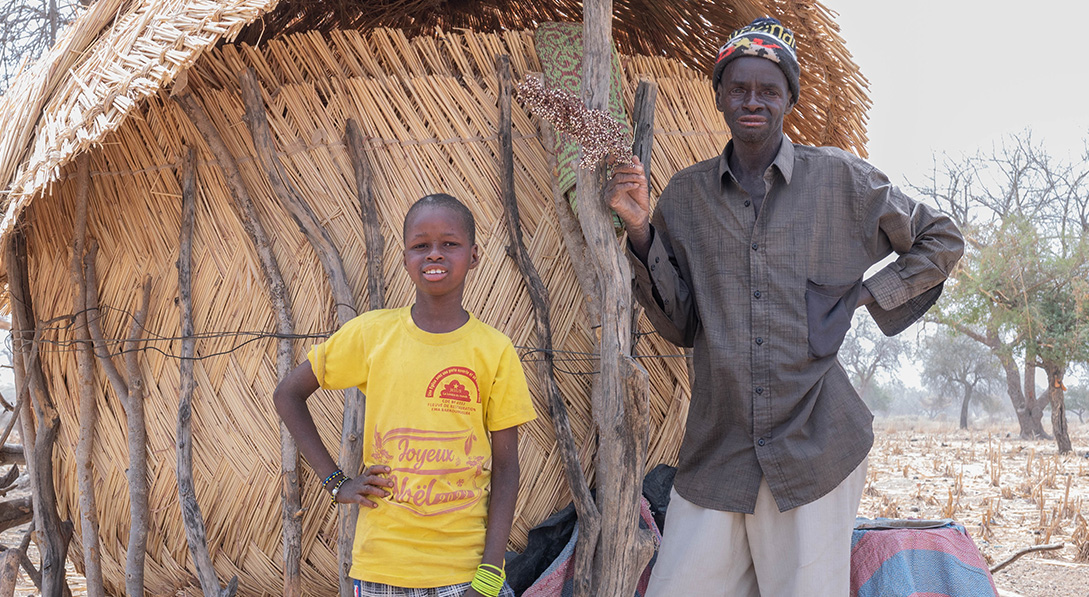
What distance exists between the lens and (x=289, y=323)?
8.83 feet

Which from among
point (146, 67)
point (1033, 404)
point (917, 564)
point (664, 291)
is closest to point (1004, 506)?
point (917, 564)

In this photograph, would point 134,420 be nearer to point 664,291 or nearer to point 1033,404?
point 664,291

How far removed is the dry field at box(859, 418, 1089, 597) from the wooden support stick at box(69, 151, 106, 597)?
3.92 m

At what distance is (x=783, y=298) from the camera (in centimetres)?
219

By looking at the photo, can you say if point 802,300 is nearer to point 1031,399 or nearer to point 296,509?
point 296,509

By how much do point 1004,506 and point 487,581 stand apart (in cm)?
718

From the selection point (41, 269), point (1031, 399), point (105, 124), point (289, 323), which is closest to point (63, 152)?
point (105, 124)

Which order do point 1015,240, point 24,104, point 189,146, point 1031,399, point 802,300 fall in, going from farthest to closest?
point 1031,399
point 1015,240
point 189,146
point 24,104
point 802,300

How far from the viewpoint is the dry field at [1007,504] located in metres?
5.34

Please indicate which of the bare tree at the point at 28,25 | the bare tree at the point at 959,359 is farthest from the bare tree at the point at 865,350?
the bare tree at the point at 28,25

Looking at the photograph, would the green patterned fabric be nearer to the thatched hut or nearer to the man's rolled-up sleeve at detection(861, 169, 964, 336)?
the thatched hut

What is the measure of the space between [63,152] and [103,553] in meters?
1.56

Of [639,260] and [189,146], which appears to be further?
[189,146]

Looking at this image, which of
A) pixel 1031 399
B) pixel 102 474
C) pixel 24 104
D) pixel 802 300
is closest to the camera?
pixel 802 300
